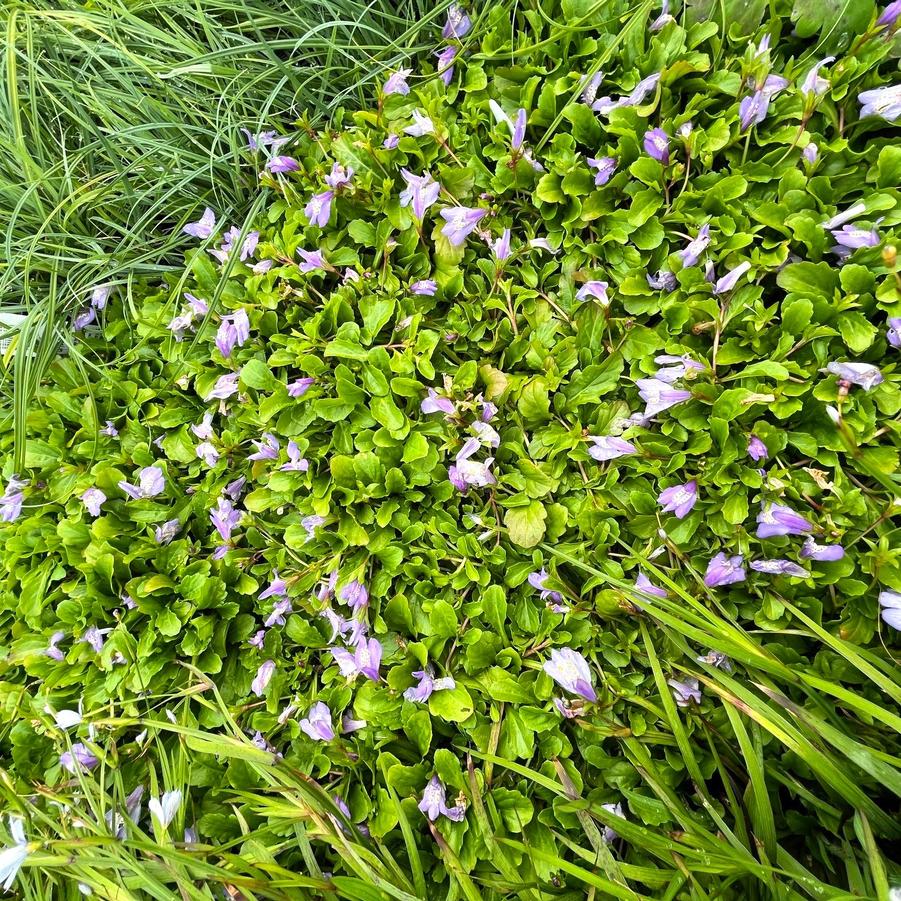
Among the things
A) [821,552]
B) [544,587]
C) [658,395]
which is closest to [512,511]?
[544,587]

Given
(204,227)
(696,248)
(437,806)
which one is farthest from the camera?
(204,227)

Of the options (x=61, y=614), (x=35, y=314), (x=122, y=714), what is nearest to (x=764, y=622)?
(x=122, y=714)

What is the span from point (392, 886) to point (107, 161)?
8.57 feet

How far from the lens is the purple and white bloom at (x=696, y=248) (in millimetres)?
1438

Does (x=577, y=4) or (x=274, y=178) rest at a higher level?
(x=577, y=4)

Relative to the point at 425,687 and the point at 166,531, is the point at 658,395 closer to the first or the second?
the point at 425,687

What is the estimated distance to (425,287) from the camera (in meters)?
1.67

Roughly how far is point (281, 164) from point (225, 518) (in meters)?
1.12

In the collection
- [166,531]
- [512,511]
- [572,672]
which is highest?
[512,511]

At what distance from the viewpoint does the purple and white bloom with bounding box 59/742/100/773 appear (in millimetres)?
1550

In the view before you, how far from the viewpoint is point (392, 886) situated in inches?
49.1

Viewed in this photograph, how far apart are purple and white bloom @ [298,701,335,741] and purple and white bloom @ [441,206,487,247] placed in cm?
132

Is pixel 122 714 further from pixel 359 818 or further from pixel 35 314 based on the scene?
pixel 35 314

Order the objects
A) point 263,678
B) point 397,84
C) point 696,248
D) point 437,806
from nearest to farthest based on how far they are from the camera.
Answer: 1. point 437,806
2. point 696,248
3. point 263,678
4. point 397,84
